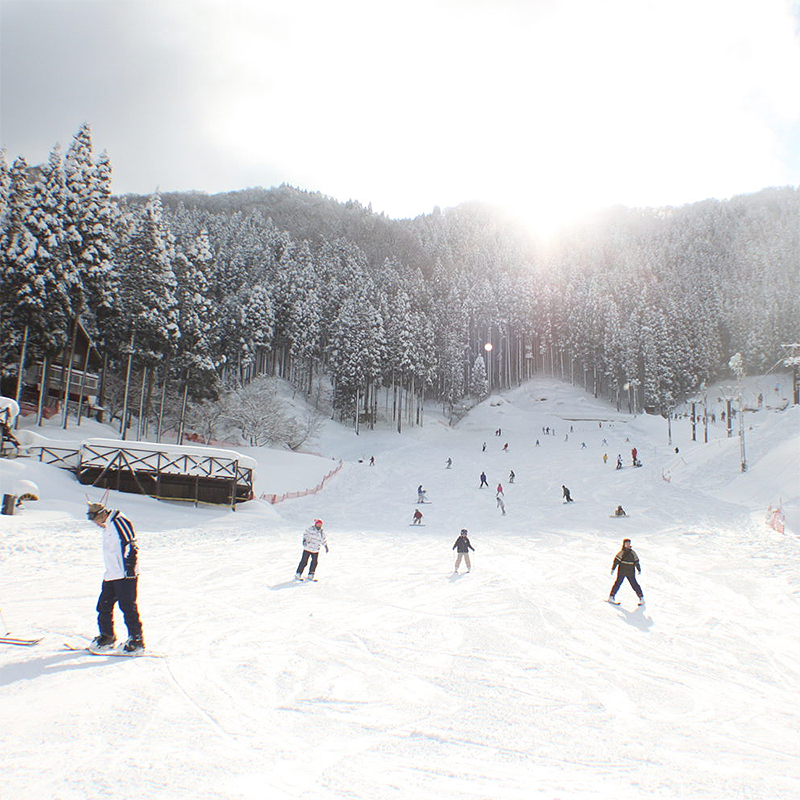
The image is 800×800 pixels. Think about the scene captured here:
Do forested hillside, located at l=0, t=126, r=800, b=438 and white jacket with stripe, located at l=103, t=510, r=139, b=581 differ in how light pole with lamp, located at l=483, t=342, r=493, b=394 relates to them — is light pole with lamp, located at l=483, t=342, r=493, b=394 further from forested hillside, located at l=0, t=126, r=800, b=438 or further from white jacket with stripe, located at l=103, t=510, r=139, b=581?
white jacket with stripe, located at l=103, t=510, r=139, b=581

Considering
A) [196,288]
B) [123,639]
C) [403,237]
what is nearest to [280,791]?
[123,639]

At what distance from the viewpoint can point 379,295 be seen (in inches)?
3300

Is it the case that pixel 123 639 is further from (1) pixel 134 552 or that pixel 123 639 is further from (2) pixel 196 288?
(2) pixel 196 288

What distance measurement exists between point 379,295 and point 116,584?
263 feet

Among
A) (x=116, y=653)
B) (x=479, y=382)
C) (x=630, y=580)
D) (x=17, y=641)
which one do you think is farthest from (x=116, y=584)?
(x=479, y=382)

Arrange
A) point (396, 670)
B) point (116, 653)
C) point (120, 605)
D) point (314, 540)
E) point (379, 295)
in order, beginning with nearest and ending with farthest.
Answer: point (116, 653), point (120, 605), point (396, 670), point (314, 540), point (379, 295)

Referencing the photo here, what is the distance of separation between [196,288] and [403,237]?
412 feet

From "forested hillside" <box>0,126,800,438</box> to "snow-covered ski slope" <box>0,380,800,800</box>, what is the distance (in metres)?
18.0

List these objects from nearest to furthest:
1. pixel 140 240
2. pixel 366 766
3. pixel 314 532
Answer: pixel 366 766, pixel 314 532, pixel 140 240

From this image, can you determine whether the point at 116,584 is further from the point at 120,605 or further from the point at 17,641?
the point at 17,641

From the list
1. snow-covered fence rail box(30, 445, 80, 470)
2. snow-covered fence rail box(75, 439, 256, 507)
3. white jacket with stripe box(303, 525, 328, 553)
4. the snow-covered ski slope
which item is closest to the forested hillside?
snow-covered fence rail box(30, 445, 80, 470)

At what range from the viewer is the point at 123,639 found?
6.62m

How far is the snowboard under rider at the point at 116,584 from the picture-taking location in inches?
234

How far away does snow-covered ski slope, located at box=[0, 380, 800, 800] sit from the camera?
375 centimetres
